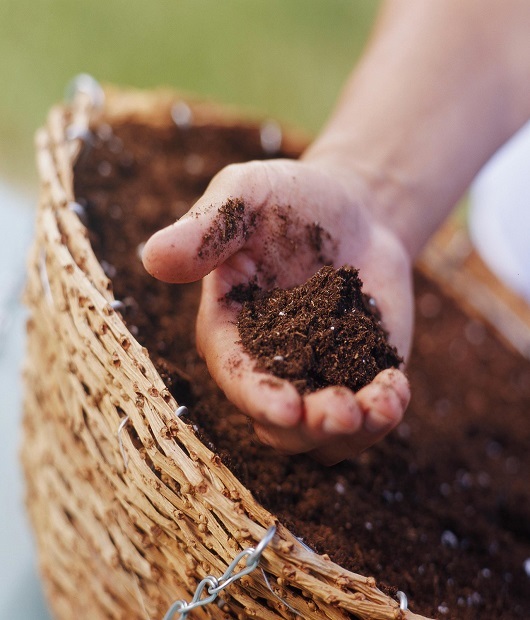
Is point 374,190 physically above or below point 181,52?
above

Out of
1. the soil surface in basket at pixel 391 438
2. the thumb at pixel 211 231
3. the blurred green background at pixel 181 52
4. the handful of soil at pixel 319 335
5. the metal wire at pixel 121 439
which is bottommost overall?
the blurred green background at pixel 181 52

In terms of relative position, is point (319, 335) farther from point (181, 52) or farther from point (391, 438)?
point (181, 52)

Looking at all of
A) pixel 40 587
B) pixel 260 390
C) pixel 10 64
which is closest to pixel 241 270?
pixel 260 390

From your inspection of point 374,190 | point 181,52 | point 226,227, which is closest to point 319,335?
point 226,227

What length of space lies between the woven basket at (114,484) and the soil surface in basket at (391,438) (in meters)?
0.08

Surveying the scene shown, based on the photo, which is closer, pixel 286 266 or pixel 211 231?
pixel 211 231

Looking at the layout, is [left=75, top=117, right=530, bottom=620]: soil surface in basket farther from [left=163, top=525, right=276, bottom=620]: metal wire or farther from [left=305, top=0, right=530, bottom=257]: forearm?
[left=305, top=0, right=530, bottom=257]: forearm

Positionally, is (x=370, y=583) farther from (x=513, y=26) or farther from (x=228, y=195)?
(x=513, y=26)

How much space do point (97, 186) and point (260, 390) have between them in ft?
2.38

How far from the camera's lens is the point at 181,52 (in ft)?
8.77

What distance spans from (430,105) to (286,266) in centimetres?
56

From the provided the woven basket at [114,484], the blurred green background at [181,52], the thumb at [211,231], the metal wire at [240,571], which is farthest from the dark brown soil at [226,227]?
the blurred green background at [181,52]

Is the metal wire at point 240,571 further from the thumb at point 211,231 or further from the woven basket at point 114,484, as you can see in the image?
the thumb at point 211,231

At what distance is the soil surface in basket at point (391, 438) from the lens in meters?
0.89
